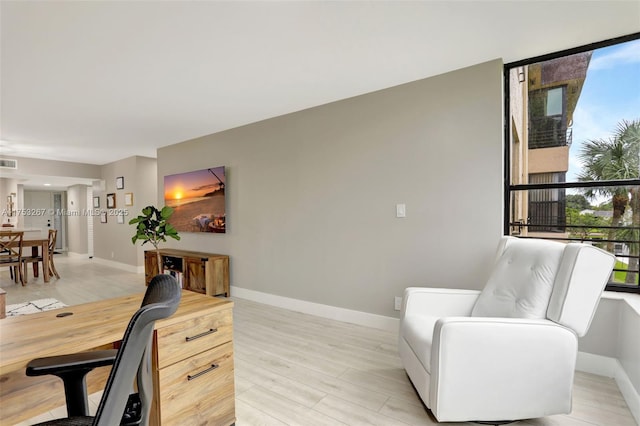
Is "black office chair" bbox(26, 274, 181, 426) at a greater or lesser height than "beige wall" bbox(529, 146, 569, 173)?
lesser

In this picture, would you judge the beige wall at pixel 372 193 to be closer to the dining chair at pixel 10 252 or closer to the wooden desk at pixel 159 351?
the wooden desk at pixel 159 351

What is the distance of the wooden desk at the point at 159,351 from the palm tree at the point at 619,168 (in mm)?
2843

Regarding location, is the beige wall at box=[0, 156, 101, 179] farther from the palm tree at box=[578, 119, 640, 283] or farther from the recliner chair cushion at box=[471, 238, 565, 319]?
the palm tree at box=[578, 119, 640, 283]

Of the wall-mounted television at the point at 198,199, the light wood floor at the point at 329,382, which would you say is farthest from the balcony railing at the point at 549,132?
the wall-mounted television at the point at 198,199

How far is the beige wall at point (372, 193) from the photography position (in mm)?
2707

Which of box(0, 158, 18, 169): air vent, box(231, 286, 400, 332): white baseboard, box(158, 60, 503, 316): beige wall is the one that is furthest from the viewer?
box(0, 158, 18, 169): air vent

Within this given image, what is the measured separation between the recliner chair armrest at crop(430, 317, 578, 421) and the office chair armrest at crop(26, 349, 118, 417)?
1.50 m

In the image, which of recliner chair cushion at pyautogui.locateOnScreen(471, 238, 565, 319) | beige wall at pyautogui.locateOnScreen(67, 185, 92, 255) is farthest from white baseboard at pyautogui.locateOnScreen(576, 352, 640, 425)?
beige wall at pyautogui.locateOnScreen(67, 185, 92, 255)

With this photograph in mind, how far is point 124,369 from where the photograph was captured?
2.46 feet

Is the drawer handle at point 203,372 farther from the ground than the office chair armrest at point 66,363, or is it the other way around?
the office chair armrest at point 66,363

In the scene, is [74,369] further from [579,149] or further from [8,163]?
[8,163]

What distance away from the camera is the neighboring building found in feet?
8.39

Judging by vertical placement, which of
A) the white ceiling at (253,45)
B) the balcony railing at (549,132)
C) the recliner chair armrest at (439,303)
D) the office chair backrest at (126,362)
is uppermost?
the white ceiling at (253,45)

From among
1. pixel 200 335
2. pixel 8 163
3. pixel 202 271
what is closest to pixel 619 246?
pixel 200 335
